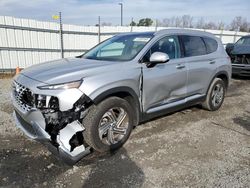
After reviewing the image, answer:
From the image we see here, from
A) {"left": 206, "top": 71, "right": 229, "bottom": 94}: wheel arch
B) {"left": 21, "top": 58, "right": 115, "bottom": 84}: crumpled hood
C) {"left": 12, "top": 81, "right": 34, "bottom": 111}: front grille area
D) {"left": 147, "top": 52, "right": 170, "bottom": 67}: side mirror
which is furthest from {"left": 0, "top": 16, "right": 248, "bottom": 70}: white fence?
{"left": 147, "top": 52, "right": 170, "bottom": 67}: side mirror

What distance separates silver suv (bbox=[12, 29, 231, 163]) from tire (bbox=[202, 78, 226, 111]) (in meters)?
0.35

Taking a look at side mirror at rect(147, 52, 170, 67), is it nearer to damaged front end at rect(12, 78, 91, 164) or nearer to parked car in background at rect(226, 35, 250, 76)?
damaged front end at rect(12, 78, 91, 164)

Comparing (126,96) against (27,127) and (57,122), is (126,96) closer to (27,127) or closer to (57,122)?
(57,122)

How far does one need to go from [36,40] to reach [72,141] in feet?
26.7

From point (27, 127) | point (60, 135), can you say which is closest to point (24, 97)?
point (27, 127)

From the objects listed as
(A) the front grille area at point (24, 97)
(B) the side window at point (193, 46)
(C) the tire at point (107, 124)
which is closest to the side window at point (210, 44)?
(B) the side window at point (193, 46)

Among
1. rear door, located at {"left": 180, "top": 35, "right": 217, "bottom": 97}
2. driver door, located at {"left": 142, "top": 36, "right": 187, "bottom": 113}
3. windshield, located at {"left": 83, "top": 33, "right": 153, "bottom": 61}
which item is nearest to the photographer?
driver door, located at {"left": 142, "top": 36, "right": 187, "bottom": 113}

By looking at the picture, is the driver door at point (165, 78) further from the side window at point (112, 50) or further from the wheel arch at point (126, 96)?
the side window at point (112, 50)

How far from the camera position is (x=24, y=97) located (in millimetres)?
3045

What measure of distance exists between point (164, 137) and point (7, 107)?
11.9 ft

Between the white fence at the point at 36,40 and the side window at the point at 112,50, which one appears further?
the white fence at the point at 36,40

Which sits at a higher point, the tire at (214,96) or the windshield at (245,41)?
the windshield at (245,41)

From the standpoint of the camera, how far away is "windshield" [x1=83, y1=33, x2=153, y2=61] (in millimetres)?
3816

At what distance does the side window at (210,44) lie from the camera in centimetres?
507
